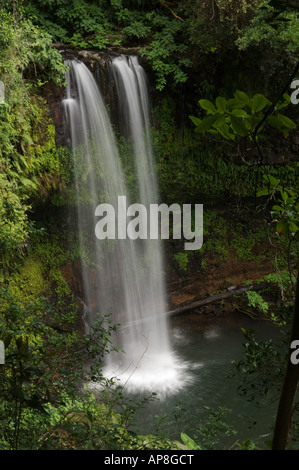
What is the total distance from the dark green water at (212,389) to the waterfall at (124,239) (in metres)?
0.48

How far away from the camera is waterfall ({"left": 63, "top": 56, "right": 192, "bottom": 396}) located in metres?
8.97

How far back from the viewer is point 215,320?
10.3m

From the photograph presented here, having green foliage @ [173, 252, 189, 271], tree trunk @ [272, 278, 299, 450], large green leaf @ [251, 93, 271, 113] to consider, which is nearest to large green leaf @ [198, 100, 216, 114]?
large green leaf @ [251, 93, 271, 113]

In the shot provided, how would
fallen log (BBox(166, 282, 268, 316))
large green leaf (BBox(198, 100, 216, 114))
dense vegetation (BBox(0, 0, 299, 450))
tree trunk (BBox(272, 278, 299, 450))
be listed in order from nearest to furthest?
tree trunk (BBox(272, 278, 299, 450)) < large green leaf (BBox(198, 100, 216, 114)) < dense vegetation (BBox(0, 0, 299, 450)) < fallen log (BBox(166, 282, 268, 316))

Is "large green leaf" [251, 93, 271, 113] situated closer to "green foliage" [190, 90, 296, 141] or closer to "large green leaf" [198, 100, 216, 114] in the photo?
"green foliage" [190, 90, 296, 141]

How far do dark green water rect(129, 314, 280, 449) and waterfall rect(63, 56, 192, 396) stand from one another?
19.1 inches

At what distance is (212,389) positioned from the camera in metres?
7.61

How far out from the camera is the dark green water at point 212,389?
6211 mm

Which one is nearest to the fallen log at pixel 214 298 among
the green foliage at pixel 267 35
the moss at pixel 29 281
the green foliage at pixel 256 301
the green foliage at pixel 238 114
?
the green foliage at pixel 256 301

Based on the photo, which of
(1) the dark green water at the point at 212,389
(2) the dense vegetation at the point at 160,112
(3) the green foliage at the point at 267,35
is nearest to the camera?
(1) the dark green water at the point at 212,389

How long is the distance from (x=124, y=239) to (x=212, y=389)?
4.18 meters

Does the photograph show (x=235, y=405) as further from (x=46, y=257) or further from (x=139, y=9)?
(x=139, y=9)

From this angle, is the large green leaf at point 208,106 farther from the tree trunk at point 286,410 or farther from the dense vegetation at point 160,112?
the dense vegetation at point 160,112

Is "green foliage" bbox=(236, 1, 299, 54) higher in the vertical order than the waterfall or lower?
higher
